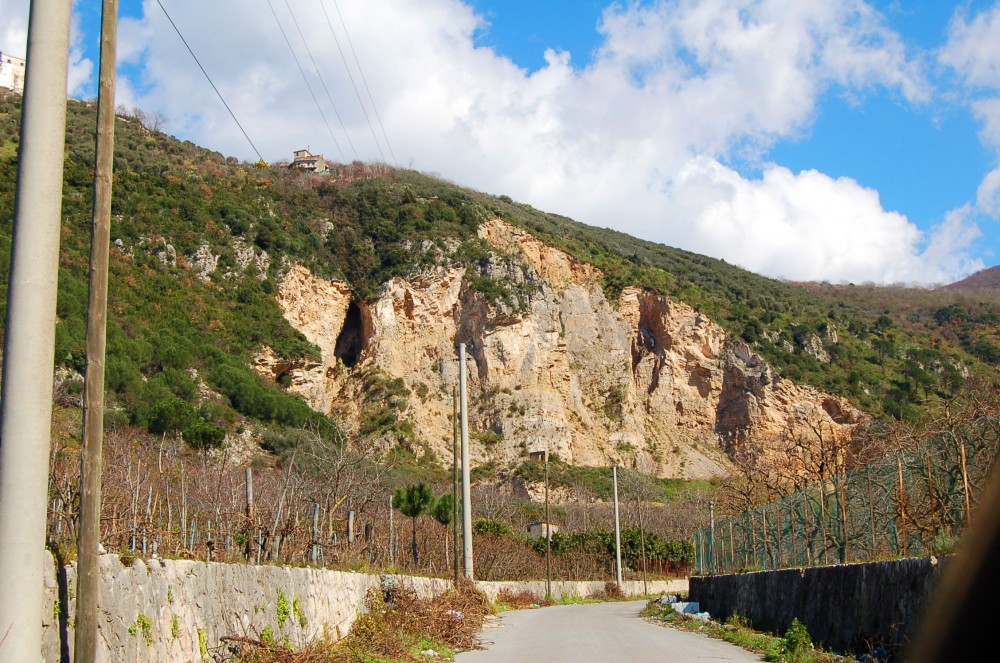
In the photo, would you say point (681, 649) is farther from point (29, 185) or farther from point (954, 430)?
point (29, 185)

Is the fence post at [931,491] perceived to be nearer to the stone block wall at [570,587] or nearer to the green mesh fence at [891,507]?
the green mesh fence at [891,507]

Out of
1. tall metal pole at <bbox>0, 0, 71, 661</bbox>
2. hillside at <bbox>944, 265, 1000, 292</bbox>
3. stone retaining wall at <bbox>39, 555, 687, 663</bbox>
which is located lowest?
stone retaining wall at <bbox>39, 555, 687, 663</bbox>

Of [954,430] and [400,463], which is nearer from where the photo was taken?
[954,430]

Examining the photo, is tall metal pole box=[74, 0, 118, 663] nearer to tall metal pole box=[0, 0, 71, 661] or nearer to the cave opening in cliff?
tall metal pole box=[0, 0, 71, 661]

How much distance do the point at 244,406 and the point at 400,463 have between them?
11778 millimetres

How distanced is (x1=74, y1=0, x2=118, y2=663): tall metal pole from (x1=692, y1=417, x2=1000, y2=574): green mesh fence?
647 centimetres

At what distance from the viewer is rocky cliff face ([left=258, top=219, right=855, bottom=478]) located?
71.3 meters

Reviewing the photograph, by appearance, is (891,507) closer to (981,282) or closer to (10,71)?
(10,71)

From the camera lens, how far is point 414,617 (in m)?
15.8

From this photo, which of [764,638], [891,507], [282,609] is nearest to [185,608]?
[282,609]

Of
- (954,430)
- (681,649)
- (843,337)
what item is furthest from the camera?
(843,337)

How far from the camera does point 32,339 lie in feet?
19.1

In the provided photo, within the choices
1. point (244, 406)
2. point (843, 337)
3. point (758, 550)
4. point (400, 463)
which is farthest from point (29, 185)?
point (843, 337)

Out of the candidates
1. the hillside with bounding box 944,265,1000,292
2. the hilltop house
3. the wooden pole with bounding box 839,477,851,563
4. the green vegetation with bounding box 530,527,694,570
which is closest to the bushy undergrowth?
the wooden pole with bounding box 839,477,851,563
